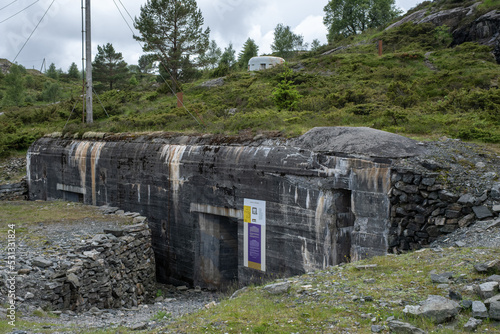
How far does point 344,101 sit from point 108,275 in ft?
37.3

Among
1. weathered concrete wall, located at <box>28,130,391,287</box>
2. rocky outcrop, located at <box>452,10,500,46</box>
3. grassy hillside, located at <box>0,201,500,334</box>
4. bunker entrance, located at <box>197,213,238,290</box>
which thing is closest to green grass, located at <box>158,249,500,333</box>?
grassy hillside, located at <box>0,201,500,334</box>

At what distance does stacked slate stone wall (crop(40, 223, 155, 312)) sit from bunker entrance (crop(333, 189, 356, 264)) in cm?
440

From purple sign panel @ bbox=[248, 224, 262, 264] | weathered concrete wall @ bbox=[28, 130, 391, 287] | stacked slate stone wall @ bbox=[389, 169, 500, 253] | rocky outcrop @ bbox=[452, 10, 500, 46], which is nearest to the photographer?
stacked slate stone wall @ bbox=[389, 169, 500, 253]

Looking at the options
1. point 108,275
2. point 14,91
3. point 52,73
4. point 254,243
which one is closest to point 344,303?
point 254,243

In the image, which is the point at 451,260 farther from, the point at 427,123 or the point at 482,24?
the point at 482,24

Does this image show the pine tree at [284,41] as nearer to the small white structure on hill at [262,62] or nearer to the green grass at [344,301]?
the small white structure on hill at [262,62]

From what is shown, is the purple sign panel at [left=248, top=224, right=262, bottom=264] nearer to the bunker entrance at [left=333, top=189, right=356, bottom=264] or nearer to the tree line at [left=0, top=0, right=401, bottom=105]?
the bunker entrance at [left=333, top=189, right=356, bottom=264]

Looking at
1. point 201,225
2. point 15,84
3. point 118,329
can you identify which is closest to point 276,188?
point 201,225

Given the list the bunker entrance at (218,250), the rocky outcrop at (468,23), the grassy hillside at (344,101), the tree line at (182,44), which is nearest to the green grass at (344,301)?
the bunker entrance at (218,250)

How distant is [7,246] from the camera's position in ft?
27.3

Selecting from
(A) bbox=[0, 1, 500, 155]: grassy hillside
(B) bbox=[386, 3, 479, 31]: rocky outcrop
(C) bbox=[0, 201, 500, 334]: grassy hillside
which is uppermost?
(B) bbox=[386, 3, 479, 31]: rocky outcrop

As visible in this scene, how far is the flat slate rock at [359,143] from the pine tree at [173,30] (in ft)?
69.4

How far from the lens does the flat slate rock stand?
762 centimetres

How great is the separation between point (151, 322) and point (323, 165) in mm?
4228
